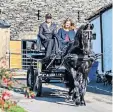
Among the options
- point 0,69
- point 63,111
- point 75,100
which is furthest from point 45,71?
point 0,69

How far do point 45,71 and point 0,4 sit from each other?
20.5 meters

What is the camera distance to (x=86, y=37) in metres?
11.3

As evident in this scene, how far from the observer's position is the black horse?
1134 centimetres

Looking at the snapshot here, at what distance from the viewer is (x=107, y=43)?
23891 mm

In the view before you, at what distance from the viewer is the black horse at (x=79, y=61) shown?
11336 mm

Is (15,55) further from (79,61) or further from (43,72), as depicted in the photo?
(79,61)

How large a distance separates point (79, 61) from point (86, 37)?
773 millimetres

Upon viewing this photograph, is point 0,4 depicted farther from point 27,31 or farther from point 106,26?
point 106,26

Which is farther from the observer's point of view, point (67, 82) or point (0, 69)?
point (67, 82)

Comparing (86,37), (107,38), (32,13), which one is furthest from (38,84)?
(32,13)

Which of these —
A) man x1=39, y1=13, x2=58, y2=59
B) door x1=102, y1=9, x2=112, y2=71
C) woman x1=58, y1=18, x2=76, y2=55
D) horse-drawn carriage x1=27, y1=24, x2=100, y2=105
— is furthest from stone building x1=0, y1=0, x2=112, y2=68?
horse-drawn carriage x1=27, y1=24, x2=100, y2=105

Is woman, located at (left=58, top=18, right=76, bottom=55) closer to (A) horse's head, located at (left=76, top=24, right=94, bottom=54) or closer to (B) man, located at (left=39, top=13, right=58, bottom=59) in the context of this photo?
(B) man, located at (left=39, top=13, right=58, bottom=59)

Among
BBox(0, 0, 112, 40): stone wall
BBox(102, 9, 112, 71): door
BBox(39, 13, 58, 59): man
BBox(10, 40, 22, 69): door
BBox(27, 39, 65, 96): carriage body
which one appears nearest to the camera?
BBox(27, 39, 65, 96): carriage body

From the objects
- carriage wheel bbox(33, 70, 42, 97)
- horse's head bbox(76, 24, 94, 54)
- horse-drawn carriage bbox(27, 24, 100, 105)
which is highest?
horse's head bbox(76, 24, 94, 54)
